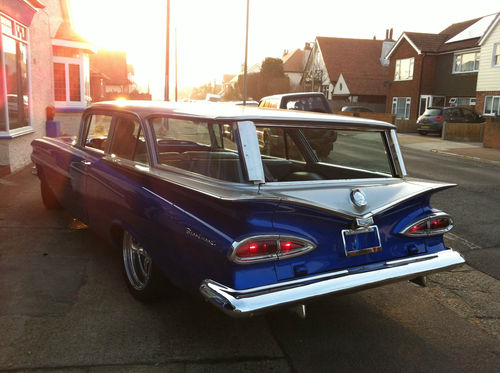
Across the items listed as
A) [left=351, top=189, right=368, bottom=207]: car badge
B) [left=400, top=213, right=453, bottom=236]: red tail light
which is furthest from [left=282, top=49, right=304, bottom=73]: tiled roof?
[left=351, top=189, right=368, bottom=207]: car badge

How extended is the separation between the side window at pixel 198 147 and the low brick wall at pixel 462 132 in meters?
21.8

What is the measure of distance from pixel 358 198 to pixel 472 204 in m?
5.92

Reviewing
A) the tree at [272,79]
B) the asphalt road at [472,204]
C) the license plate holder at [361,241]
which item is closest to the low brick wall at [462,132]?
the asphalt road at [472,204]

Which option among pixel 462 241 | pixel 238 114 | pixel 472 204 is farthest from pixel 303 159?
pixel 472 204

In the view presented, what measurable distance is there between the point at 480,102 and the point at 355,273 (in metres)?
30.3

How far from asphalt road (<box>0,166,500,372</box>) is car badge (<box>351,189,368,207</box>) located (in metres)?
0.65

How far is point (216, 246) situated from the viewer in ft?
9.13

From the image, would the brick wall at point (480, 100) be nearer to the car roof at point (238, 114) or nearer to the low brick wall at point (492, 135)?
the low brick wall at point (492, 135)

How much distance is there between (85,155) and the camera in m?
4.82

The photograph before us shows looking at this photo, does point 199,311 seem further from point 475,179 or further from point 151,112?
point 475,179

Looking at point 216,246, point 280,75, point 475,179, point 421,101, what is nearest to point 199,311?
point 216,246

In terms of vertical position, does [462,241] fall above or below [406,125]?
below

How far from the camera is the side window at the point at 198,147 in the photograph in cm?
326

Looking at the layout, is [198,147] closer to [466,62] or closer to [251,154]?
[251,154]
